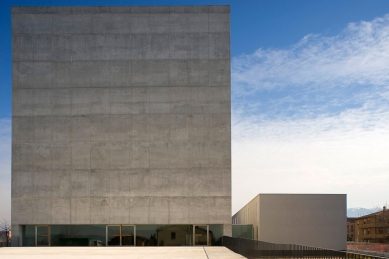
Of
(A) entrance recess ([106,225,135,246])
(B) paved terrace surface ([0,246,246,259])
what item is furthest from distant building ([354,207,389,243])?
(B) paved terrace surface ([0,246,246,259])

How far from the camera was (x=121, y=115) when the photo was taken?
3469 cm

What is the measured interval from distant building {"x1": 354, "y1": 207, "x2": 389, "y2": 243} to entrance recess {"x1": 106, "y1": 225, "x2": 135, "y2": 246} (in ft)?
239

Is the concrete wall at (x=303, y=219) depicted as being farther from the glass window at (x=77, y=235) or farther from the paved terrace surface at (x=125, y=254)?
the glass window at (x=77, y=235)

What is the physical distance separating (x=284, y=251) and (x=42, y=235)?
22933mm

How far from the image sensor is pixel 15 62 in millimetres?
35375

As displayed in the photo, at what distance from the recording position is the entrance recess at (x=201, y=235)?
34.0 metres

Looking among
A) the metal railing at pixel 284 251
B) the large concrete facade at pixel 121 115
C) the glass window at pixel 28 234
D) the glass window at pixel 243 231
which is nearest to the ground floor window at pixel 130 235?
the glass window at pixel 28 234

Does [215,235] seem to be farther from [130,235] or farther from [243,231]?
[130,235]

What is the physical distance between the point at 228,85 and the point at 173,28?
5.71m

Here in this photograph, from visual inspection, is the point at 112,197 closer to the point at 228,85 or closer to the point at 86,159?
the point at 86,159

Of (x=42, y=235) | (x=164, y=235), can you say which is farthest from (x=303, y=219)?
(x=42, y=235)

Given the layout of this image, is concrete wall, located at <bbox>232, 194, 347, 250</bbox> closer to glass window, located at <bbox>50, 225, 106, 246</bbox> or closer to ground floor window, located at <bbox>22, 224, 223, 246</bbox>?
ground floor window, located at <bbox>22, 224, 223, 246</bbox>

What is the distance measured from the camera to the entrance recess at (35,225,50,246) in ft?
112

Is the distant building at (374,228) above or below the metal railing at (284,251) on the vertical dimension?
below
